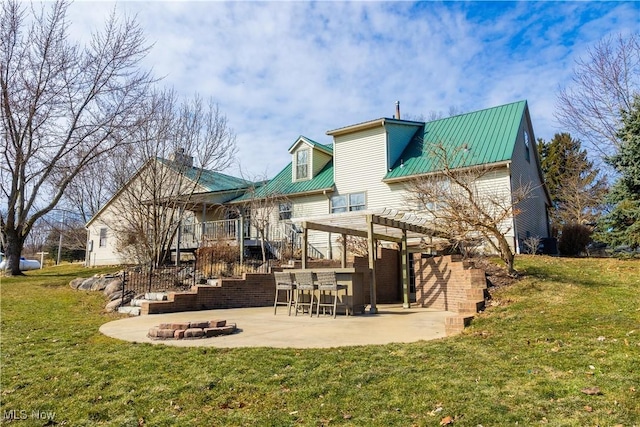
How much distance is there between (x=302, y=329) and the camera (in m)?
7.32

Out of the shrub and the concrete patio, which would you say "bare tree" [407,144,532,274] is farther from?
the shrub

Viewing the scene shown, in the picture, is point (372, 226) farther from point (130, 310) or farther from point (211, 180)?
point (211, 180)

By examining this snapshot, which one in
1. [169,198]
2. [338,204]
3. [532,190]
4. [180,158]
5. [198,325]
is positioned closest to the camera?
[198,325]

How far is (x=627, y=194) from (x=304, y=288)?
32.5 ft

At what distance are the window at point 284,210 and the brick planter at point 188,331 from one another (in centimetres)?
1409

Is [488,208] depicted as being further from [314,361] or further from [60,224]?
[60,224]

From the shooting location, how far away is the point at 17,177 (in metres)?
15.4

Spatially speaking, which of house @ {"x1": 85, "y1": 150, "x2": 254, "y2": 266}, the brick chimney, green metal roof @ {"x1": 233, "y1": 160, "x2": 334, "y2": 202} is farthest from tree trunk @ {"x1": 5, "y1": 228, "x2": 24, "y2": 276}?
green metal roof @ {"x1": 233, "y1": 160, "x2": 334, "y2": 202}

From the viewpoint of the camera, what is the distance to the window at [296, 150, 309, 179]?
21.3 meters

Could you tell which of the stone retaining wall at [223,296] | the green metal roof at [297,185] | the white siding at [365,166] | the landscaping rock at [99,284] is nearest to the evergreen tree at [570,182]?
the white siding at [365,166]

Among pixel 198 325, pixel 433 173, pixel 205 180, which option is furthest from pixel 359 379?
pixel 205 180

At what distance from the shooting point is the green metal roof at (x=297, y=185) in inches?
776

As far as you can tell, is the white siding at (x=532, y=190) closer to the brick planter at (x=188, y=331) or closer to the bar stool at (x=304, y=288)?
the bar stool at (x=304, y=288)

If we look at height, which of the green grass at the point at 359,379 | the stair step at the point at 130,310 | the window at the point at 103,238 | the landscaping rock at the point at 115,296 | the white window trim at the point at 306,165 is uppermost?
the white window trim at the point at 306,165
